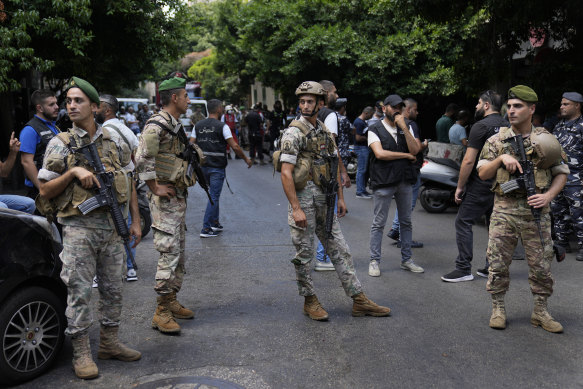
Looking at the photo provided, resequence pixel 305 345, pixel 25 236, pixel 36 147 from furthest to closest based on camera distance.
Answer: pixel 36 147
pixel 305 345
pixel 25 236

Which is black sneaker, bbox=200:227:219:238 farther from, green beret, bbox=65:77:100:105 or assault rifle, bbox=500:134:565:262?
assault rifle, bbox=500:134:565:262

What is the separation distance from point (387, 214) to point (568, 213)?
9.35 feet

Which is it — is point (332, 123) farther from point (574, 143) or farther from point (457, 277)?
point (574, 143)

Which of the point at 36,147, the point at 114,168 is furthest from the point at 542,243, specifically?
the point at 36,147

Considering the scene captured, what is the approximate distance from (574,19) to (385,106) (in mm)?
4596

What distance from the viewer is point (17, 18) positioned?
10.2m

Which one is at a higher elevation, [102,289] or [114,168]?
[114,168]

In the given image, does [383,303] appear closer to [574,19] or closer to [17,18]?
[574,19]

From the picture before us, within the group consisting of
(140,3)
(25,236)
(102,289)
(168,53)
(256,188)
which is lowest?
(256,188)

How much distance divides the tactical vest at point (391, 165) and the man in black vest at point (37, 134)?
3351 mm

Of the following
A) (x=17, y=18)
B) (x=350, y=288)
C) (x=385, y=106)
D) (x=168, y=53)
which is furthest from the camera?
(x=168, y=53)

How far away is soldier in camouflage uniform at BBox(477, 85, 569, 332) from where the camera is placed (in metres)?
4.54

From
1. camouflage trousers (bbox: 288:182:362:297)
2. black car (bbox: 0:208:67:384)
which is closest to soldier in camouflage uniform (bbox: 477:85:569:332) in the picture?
camouflage trousers (bbox: 288:182:362:297)

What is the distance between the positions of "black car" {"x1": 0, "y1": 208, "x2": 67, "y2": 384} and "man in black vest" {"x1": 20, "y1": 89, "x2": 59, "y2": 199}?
151 centimetres
